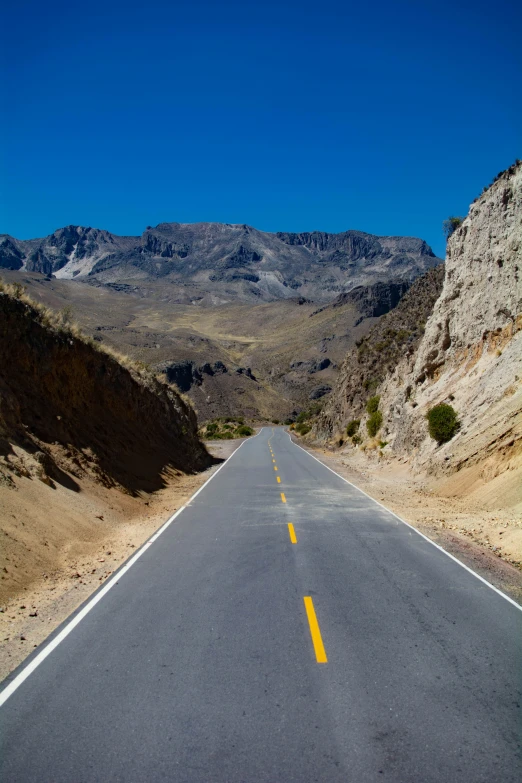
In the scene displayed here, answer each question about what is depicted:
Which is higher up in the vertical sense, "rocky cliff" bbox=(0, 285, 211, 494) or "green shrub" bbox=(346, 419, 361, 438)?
"rocky cliff" bbox=(0, 285, 211, 494)

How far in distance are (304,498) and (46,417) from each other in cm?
833

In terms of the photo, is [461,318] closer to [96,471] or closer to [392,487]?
[392,487]

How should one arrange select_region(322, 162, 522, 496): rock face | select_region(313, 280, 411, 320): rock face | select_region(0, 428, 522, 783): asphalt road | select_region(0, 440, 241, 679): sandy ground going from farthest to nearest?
select_region(313, 280, 411, 320): rock face, select_region(322, 162, 522, 496): rock face, select_region(0, 440, 241, 679): sandy ground, select_region(0, 428, 522, 783): asphalt road

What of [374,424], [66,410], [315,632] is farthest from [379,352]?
[315,632]

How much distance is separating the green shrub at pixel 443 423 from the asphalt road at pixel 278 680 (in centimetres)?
1110

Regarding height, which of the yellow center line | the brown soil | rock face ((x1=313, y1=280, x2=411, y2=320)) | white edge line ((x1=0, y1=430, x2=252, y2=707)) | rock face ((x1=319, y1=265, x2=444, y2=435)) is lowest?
the brown soil

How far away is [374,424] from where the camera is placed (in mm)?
30484

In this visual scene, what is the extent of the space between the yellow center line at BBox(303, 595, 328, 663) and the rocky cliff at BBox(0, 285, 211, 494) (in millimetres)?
6480

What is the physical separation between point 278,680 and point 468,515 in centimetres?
966

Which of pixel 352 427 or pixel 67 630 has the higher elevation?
pixel 352 427

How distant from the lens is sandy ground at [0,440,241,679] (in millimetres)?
6285

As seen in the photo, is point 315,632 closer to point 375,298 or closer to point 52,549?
point 52,549

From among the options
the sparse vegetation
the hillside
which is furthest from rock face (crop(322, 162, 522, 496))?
the hillside

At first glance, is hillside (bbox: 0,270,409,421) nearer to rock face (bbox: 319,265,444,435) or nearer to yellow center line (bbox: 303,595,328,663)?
rock face (bbox: 319,265,444,435)
